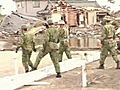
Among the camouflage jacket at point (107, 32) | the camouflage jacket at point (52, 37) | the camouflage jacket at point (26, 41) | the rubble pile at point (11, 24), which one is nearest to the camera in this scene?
the camouflage jacket at point (52, 37)

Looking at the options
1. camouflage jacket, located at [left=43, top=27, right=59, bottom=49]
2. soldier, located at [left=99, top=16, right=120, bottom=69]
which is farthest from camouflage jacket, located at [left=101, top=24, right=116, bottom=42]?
camouflage jacket, located at [left=43, top=27, right=59, bottom=49]

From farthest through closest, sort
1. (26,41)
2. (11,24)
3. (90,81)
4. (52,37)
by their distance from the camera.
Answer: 1. (11,24)
2. (26,41)
3. (52,37)
4. (90,81)

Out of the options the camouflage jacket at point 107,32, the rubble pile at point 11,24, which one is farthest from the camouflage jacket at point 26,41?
the rubble pile at point 11,24

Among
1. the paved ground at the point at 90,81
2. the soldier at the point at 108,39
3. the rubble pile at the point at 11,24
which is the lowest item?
the rubble pile at the point at 11,24

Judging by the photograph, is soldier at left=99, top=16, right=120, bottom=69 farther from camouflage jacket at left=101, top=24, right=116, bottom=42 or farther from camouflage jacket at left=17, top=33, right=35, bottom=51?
camouflage jacket at left=17, top=33, right=35, bottom=51

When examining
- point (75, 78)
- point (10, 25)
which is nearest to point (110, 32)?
point (75, 78)

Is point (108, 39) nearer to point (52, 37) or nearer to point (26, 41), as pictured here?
point (52, 37)

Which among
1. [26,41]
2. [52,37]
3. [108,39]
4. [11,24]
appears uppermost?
[52,37]

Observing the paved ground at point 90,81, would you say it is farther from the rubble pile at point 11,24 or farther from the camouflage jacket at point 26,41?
the rubble pile at point 11,24

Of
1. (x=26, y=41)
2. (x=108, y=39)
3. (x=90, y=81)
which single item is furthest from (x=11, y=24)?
(x=90, y=81)

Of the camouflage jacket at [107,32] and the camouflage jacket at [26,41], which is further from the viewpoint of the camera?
the camouflage jacket at [107,32]

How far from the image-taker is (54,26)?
9922 millimetres

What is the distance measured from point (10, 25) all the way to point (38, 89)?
36424mm

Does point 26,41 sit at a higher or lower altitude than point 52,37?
lower
